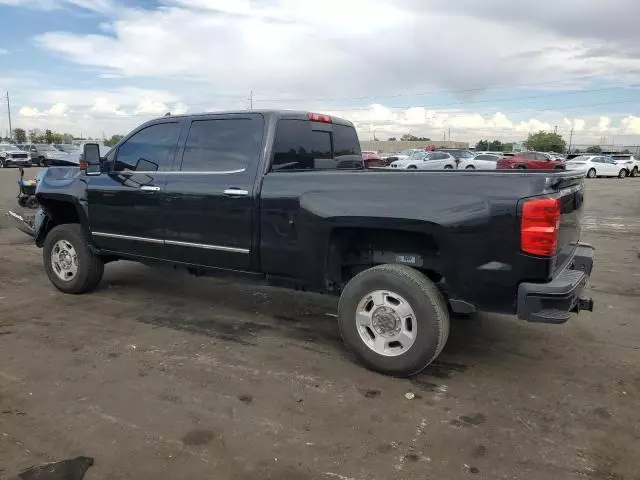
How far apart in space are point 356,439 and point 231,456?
727 mm

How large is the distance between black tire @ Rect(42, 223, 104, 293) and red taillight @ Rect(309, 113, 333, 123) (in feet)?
9.60

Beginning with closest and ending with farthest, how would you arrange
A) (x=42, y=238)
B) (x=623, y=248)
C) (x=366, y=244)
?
(x=366, y=244)
(x=42, y=238)
(x=623, y=248)

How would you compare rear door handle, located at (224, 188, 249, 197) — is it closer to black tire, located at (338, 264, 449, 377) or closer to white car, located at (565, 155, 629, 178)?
black tire, located at (338, 264, 449, 377)

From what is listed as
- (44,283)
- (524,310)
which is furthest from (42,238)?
(524,310)

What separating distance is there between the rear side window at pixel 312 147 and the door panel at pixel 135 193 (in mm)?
1163

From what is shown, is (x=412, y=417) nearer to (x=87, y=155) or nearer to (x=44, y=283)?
(x=87, y=155)

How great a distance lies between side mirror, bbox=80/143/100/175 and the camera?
5.68 metres

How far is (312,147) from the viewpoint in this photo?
5.10 m

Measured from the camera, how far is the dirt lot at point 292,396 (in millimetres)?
2926

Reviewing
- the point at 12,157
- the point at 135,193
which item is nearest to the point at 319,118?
the point at 135,193

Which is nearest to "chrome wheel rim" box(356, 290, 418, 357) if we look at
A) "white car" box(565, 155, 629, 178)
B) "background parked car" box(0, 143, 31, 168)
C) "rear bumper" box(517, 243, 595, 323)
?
"rear bumper" box(517, 243, 595, 323)

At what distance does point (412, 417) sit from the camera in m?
3.39

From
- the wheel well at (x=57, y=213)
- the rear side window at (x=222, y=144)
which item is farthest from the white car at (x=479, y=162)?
the rear side window at (x=222, y=144)

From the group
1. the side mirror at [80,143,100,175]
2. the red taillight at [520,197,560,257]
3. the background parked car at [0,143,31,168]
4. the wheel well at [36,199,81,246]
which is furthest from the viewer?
the background parked car at [0,143,31,168]
